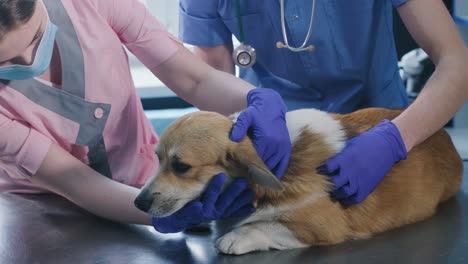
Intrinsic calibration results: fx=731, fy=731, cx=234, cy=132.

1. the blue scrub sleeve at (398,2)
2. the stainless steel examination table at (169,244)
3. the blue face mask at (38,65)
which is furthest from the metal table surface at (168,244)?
the blue scrub sleeve at (398,2)

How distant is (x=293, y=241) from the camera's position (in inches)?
50.4

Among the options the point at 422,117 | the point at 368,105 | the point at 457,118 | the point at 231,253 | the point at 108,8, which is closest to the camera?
the point at 231,253

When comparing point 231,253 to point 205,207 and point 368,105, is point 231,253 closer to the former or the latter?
point 205,207

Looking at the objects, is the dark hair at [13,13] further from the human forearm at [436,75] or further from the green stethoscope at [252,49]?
the human forearm at [436,75]

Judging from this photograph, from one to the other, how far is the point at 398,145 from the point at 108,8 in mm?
704

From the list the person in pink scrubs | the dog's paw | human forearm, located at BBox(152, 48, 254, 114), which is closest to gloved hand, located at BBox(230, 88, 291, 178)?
the person in pink scrubs

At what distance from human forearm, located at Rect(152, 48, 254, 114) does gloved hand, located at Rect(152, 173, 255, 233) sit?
Answer: 337mm

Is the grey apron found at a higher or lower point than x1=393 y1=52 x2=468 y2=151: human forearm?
higher

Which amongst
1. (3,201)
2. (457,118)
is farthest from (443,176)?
(457,118)

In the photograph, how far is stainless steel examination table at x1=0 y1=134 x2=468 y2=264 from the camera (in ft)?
4.01

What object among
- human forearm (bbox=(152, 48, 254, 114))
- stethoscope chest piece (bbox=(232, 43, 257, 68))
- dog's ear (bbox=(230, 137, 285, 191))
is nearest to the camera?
dog's ear (bbox=(230, 137, 285, 191))

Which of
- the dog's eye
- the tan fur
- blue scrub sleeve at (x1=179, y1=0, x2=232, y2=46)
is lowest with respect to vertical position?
the tan fur

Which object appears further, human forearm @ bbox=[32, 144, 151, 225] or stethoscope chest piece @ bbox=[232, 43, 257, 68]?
stethoscope chest piece @ bbox=[232, 43, 257, 68]

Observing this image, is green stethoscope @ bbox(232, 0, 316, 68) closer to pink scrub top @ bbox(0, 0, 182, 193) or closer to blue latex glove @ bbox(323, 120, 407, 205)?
pink scrub top @ bbox(0, 0, 182, 193)
